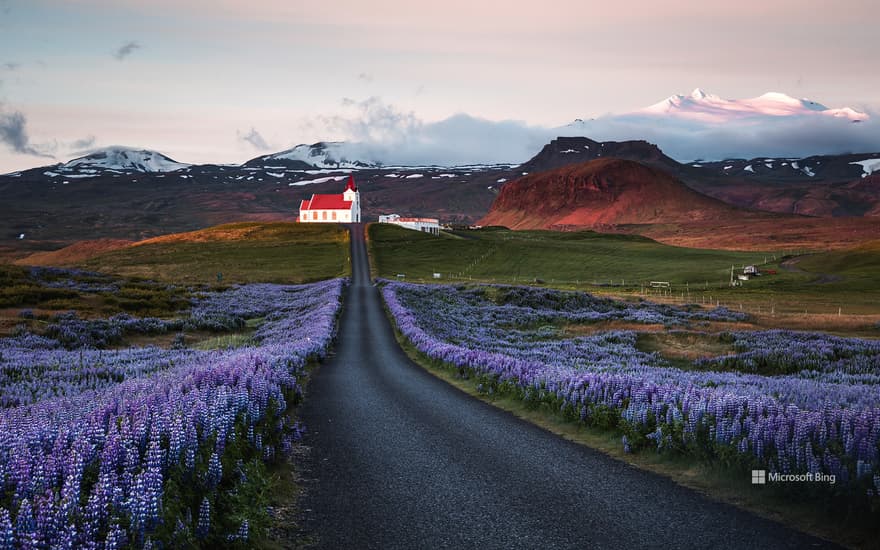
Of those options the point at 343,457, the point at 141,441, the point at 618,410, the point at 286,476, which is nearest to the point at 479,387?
the point at 618,410

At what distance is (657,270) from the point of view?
12225 cm

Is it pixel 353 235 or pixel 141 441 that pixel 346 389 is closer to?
pixel 141 441

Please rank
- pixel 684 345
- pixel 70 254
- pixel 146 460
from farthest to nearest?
pixel 70 254
pixel 684 345
pixel 146 460

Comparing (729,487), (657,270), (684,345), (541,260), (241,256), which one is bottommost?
(657,270)

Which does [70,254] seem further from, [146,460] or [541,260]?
[146,460]

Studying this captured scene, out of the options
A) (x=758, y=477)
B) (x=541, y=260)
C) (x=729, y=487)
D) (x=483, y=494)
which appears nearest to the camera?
(x=758, y=477)

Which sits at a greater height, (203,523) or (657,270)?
(203,523)

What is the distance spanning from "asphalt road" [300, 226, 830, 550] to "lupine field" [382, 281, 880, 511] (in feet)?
3.34

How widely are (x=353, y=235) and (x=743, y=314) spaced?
10843 centimetres

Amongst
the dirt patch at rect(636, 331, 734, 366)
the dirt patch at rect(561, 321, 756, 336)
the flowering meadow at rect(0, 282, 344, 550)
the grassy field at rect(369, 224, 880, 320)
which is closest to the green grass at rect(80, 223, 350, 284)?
the grassy field at rect(369, 224, 880, 320)

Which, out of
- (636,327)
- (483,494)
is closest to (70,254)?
(636,327)

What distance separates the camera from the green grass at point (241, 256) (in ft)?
342

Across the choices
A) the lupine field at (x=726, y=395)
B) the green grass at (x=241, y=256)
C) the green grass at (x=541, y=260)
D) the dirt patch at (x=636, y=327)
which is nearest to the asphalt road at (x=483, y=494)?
the lupine field at (x=726, y=395)

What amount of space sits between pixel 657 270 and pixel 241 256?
7954 cm
